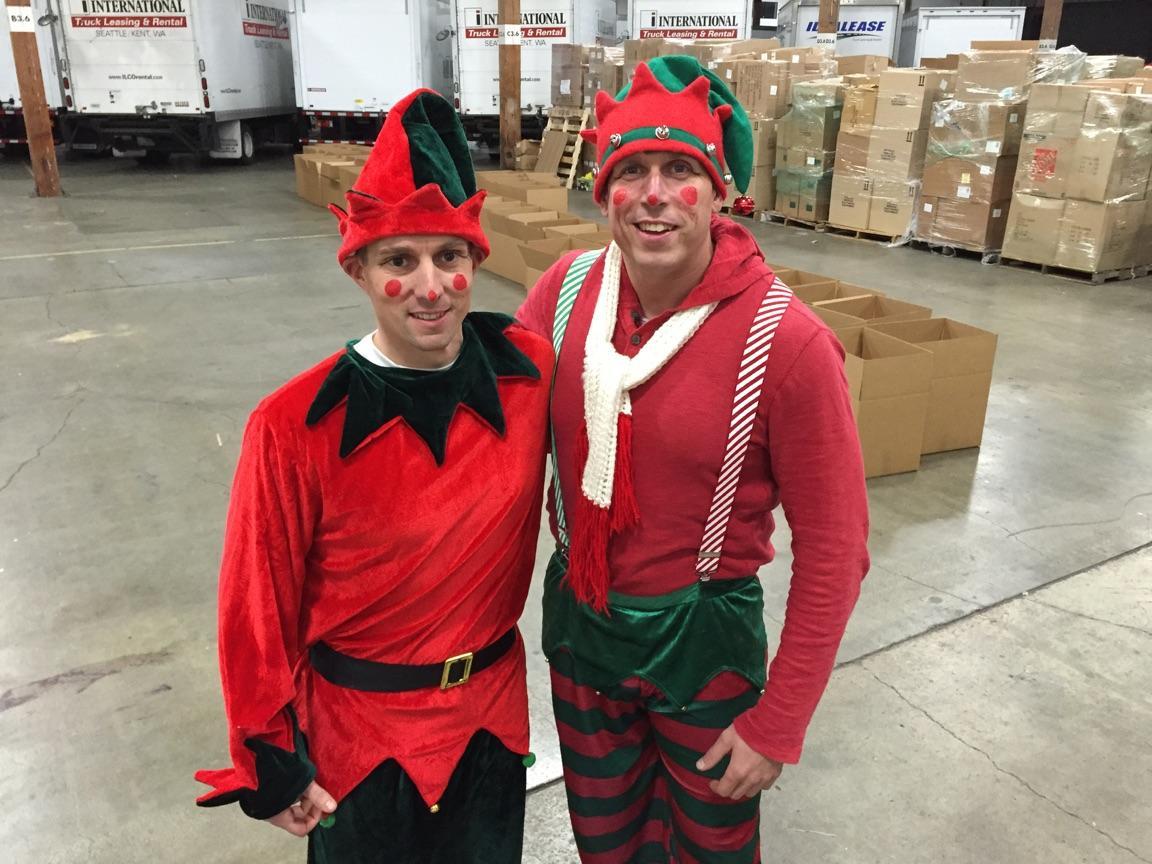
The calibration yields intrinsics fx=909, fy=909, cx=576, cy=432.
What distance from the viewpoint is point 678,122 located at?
4.38 ft

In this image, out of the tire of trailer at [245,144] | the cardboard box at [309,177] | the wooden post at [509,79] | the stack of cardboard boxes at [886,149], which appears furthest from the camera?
the tire of trailer at [245,144]

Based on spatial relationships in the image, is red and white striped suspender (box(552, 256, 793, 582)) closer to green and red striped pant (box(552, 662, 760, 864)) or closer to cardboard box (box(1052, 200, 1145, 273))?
green and red striped pant (box(552, 662, 760, 864))

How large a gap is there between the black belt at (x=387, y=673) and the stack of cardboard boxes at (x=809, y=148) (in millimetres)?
9329

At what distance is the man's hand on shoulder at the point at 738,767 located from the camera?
55.0 inches

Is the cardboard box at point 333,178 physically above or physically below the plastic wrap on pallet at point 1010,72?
below

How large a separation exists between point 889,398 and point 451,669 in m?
3.13

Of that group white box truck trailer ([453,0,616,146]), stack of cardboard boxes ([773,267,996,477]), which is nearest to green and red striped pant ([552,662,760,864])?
stack of cardboard boxes ([773,267,996,477])

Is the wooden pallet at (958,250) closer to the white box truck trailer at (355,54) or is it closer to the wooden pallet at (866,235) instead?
the wooden pallet at (866,235)

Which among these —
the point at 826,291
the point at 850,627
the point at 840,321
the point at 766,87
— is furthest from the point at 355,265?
the point at 766,87

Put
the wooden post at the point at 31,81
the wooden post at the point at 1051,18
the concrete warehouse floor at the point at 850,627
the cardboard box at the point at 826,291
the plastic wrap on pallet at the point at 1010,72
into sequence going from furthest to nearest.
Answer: the wooden post at the point at 1051,18, the wooden post at the point at 31,81, the plastic wrap on pallet at the point at 1010,72, the cardboard box at the point at 826,291, the concrete warehouse floor at the point at 850,627

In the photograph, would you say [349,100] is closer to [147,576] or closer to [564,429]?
→ [147,576]

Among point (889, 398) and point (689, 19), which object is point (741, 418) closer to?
point (889, 398)

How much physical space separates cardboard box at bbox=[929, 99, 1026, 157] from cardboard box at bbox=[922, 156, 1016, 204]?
9 centimetres

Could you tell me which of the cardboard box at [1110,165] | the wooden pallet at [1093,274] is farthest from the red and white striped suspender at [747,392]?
the wooden pallet at [1093,274]
